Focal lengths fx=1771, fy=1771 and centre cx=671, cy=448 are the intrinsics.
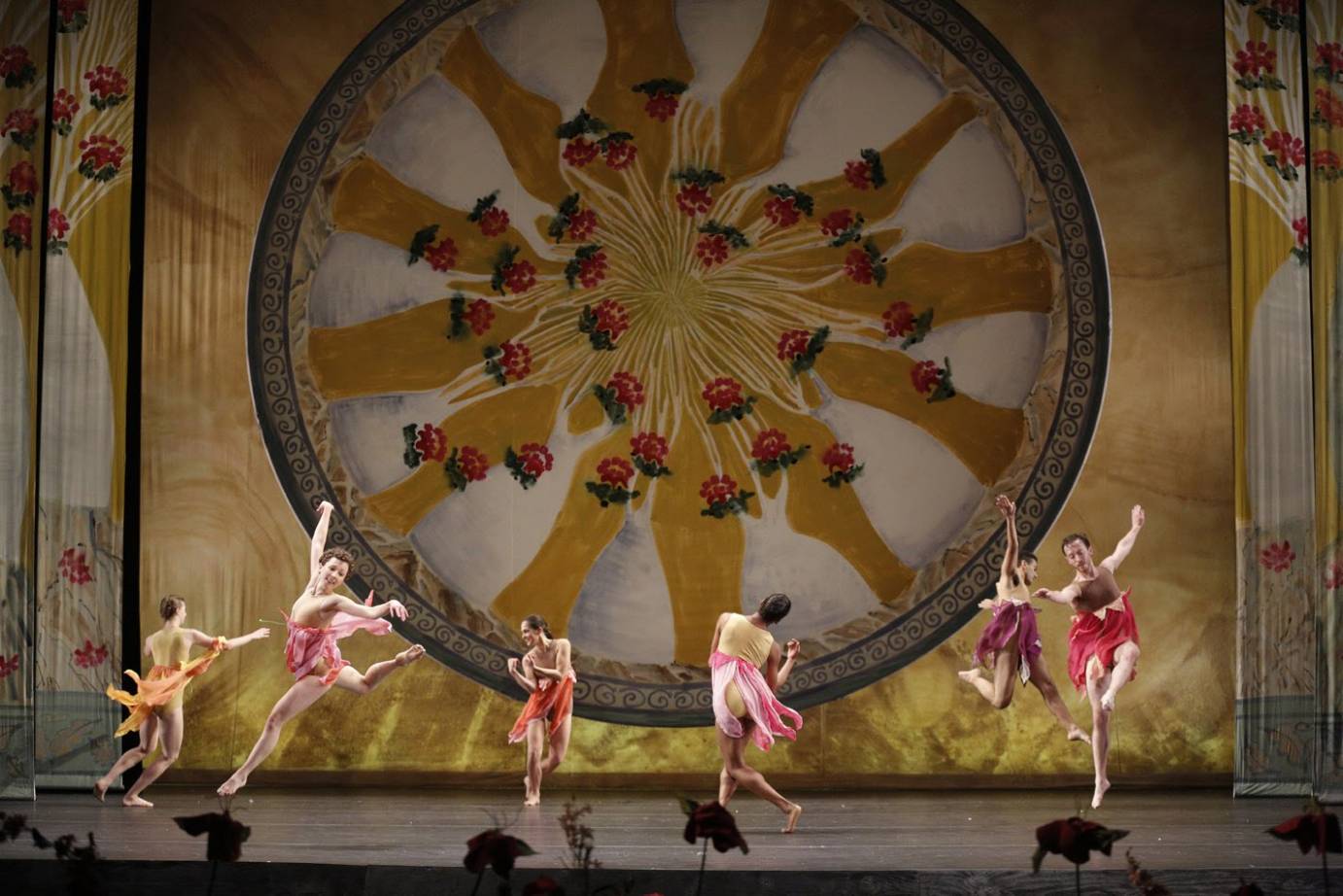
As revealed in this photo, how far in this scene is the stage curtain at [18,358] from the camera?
8.06 m

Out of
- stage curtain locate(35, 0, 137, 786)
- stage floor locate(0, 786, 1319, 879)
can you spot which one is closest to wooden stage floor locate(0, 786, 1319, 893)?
stage floor locate(0, 786, 1319, 879)

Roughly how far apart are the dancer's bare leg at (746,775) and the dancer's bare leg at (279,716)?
203 centimetres

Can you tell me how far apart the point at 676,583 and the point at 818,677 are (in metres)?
0.85

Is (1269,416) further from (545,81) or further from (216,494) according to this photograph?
(216,494)

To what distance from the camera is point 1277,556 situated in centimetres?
826

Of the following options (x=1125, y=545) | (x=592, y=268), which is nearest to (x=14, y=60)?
(x=592, y=268)

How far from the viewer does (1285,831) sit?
105 inches

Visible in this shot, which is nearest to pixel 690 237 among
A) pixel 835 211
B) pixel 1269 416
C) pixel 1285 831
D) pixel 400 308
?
pixel 835 211

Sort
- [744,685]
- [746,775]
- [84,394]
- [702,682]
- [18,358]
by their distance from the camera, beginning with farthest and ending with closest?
1. [702,682]
2. [84,394]
3. [18,358]
4. [744,685]
5. [746,775]

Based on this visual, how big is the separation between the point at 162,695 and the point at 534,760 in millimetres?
1682

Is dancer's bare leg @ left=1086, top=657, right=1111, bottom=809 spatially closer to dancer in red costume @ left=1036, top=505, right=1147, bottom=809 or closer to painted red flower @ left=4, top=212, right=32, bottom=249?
dancer in red costume @ left=1036, top=505, right=1147, bottom=809

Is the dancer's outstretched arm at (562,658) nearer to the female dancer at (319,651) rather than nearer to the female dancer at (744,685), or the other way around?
the female dancer at (319,651)

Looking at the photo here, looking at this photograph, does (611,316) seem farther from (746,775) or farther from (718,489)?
(746,775)

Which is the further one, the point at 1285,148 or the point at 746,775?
the point at 1285,148
